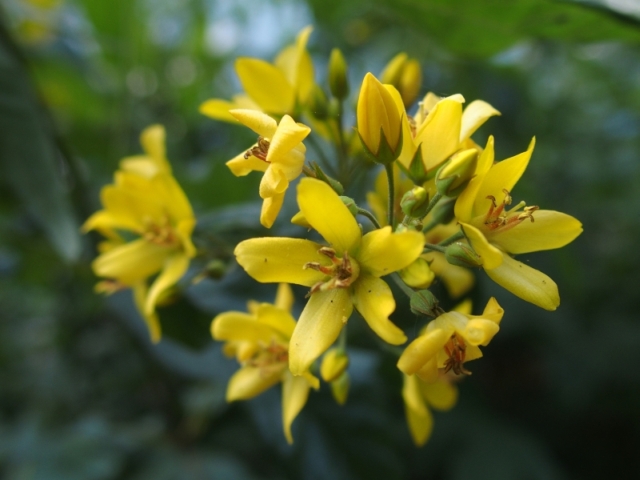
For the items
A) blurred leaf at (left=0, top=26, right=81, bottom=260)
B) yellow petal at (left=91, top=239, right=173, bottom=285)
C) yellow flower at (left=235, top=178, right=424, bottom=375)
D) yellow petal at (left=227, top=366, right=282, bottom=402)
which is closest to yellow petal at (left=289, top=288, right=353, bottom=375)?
yellow flower at (left=235, top=178, right=424, bottom=375)

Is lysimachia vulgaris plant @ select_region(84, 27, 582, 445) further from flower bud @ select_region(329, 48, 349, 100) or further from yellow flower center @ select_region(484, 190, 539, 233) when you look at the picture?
flower bud @ select_region(329, 48, 349, 100)

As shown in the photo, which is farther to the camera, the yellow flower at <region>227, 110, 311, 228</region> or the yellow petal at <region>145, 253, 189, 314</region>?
the yellow petal at <region>145, 253, 189, 314</region>

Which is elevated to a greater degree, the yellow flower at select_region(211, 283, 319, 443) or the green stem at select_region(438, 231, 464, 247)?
the green stem at select_region(438, 231, 464, 247)

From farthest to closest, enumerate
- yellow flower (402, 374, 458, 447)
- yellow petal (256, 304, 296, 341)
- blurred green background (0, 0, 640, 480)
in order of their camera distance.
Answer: blurred green background (0, 0, 640, 480) < yellow flower (402, 374, 458, 447) < yellow petal (256, 304, 296, 341)

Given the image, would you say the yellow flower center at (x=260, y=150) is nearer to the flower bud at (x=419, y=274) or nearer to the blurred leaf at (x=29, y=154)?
the flower bud at (x=419, y=274)

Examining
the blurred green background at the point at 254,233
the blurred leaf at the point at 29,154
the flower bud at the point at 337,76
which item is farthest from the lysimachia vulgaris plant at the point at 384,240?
the blurred leaf at the point at 29,154

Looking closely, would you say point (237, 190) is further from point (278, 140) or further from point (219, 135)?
point (219, 135)
